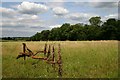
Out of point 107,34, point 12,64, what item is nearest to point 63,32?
point 107,34

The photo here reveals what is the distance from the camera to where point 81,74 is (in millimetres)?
13281

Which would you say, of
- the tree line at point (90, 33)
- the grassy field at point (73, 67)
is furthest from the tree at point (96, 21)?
the grassy field at point (73, 67)

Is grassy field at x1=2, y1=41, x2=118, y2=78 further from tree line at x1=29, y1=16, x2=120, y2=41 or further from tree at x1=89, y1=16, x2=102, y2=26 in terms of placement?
tree at x1=89, y1=16, x2=102, y2=26

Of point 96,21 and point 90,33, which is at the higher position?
point 96,21

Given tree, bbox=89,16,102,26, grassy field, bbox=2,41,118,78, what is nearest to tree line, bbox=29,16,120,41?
tree, bbox=89,16,102,26

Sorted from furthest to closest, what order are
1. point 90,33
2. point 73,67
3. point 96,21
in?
1. point 96,21
2. point 90,33
3. point 73,67

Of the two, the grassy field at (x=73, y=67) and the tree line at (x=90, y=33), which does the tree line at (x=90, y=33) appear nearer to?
the tree line at (x=90, y=33)

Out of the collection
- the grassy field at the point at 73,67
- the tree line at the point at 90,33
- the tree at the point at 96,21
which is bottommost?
the grassy field at the point at 73,67

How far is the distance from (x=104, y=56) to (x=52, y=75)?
641cm

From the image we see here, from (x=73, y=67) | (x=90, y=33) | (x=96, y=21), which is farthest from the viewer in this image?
(x=96, y=21)

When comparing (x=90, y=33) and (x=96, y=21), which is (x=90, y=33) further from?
(x=96, y=21)

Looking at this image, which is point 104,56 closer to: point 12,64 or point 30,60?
point 30,60

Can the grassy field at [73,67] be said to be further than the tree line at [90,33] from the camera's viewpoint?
No

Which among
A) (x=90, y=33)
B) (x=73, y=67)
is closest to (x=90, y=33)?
(x=90, y=33)
